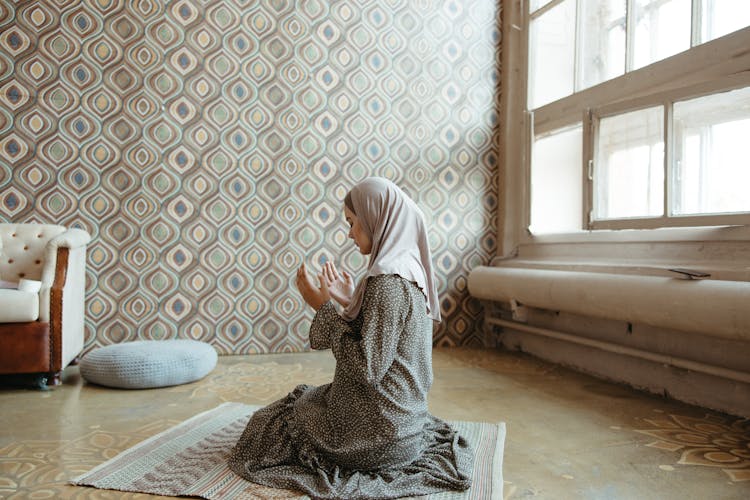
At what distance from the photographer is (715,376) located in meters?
2.72

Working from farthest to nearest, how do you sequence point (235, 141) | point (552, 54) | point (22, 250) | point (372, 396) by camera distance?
point (552, 54)
point (235, 141)
point (22, 250)
point (372, 396)

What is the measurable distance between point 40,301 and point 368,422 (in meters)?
2.16

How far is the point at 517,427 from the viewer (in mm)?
2484

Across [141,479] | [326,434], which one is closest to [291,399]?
[326,434]

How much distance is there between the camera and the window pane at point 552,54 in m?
3.87

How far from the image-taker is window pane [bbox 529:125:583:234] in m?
3.79

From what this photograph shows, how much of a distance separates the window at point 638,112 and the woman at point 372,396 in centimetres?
175

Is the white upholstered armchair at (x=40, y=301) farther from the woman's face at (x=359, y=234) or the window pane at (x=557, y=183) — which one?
the window pane at (x=557, y=183)

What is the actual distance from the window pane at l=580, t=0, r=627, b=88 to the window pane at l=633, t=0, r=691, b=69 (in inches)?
4.9

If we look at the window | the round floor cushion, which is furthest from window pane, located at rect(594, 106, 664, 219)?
the round floor cushion

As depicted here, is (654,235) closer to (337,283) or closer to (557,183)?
(557,183)

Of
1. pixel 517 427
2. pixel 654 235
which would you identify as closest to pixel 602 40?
pixel 654 235

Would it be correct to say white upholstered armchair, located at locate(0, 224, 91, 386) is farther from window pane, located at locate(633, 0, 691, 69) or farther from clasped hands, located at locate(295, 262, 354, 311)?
window pane, located at locate(633, 0, 691, 69)

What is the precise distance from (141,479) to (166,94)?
9.06ft
